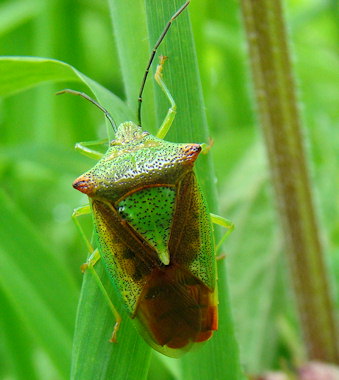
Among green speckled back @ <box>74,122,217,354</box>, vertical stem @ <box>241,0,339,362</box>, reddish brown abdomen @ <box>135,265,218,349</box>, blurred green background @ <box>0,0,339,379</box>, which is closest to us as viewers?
reddish brown abdomen @ <box>135,265,218,349</box>

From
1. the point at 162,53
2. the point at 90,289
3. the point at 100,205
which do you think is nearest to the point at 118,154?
the point at 100,205

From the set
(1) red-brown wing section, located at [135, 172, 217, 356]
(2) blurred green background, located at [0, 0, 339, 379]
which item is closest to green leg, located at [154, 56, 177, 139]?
(1) red-brown wing section, located at [135, 172, 217, 356]

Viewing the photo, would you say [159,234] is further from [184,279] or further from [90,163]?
[90,163]

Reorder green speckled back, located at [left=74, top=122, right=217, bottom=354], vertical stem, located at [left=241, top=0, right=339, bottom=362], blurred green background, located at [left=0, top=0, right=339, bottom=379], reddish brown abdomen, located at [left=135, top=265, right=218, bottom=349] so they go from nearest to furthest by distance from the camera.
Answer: reddish brown abdomen, located at [left=135, top=265, right=218, bottom=349], green speckled back, located at [left=74, top=122, right=217, bottom=354], vertical stem, located at [left=241, top=0, right=339, bottom=362], blurred green background, located at [left=0, top=0, right=339, bottom=379]

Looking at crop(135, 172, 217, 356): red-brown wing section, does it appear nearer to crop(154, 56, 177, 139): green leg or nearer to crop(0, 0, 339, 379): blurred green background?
crop(154, 56, 177, 139): green leg

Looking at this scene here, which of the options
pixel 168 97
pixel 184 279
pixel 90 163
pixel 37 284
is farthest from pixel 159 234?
pixel 90 163

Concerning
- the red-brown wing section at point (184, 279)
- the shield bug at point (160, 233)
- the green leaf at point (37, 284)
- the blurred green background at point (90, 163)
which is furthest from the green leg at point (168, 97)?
the green leaf at point (37, 284)

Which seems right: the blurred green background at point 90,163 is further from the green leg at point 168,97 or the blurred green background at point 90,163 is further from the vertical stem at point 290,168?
the green leg at point 168,97

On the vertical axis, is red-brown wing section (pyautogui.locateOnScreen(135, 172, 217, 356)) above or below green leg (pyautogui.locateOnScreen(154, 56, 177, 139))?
below
